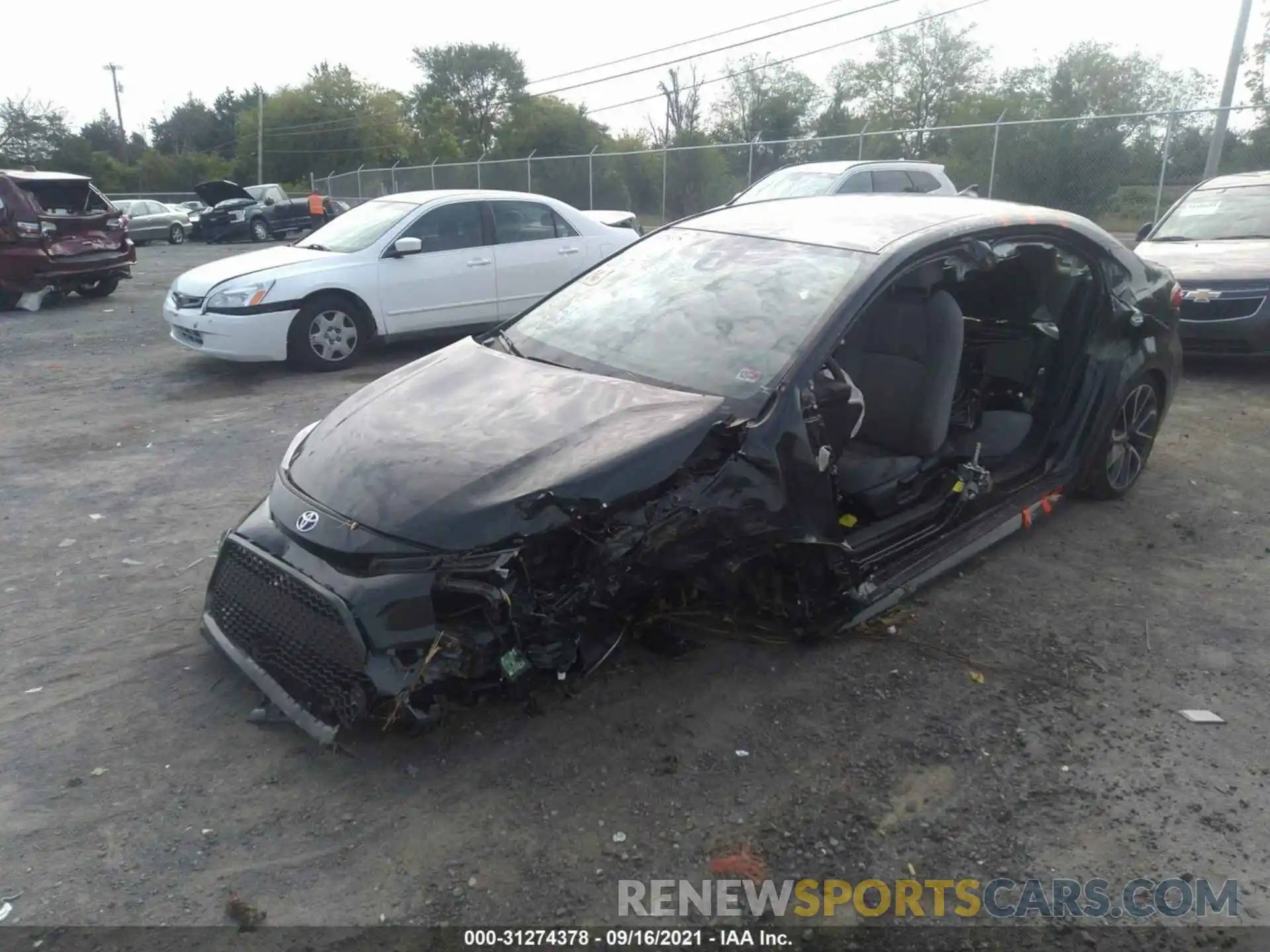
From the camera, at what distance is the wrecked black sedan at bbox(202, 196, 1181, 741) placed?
2.94 m

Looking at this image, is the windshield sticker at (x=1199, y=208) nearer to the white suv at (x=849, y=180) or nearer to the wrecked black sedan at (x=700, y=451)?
the white suv at (x=849, y=180)

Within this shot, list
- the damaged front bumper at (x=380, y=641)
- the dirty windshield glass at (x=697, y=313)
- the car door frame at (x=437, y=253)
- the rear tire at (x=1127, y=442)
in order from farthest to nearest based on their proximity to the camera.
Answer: the car door frame at (x=437, y=253) < the rear tire at (x=1127, y=442) < the dirty windshield glass at (x=697, y=313) < the damaged front bumper at (x=380, y=641)

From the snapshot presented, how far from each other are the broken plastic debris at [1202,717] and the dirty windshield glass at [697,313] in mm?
1850

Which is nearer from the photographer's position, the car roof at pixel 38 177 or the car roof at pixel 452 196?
the car roof at pixel 452 196

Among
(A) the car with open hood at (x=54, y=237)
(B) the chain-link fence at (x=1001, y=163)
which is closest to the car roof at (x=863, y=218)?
(A) the car with open hood at (x=54, y=237)

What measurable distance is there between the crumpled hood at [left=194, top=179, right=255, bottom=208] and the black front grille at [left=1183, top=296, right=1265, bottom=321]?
1045 inches

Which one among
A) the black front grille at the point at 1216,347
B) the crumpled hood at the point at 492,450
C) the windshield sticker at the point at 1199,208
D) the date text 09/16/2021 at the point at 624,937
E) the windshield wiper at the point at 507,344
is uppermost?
the windshield sticker at the point at 1199,208

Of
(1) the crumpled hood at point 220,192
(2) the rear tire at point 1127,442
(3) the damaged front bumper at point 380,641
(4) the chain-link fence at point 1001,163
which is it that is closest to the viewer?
(3) the damaged front bumper at point 380,641

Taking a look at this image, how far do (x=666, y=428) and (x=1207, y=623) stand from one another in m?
2.50

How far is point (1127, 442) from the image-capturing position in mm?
5133

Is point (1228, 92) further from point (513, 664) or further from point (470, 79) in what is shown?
point (470, 79)

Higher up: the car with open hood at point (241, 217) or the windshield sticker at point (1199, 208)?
the windshield sticker at point (1199, 208)

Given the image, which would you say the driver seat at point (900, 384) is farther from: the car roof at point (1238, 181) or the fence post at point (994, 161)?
the fence post at point (994, 161)

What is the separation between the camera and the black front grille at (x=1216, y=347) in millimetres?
7738
